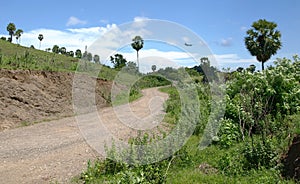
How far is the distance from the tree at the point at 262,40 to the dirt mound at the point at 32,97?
19.3 metres

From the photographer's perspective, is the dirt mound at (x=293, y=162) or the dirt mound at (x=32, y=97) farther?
the dirt mound at (x=32, y=97)

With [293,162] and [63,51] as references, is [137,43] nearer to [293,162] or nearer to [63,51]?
[293,162]

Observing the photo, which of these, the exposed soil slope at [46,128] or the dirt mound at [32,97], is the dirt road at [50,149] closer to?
the exposed soil slope at [46,128]

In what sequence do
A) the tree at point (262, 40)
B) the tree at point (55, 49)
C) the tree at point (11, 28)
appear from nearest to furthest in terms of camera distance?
the tree at point (262, 40)
the tree at point (55, 49)
the tree at point (11, 28)

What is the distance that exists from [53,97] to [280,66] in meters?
11.7

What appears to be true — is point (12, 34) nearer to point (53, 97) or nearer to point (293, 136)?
point (53, 97)

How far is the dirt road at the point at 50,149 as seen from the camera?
20.6 feet

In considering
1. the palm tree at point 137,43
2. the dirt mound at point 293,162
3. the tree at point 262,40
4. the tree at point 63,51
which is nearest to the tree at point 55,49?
the tree at point 63,51

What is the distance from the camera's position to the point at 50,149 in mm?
8305

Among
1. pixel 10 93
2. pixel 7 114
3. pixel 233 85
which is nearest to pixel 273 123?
pixel 233 85

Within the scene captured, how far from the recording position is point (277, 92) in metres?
8.98

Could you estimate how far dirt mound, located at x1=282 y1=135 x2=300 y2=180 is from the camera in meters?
5.09

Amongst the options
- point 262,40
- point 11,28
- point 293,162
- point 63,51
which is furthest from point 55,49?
point 293,162

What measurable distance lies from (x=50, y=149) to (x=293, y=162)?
233 inches
